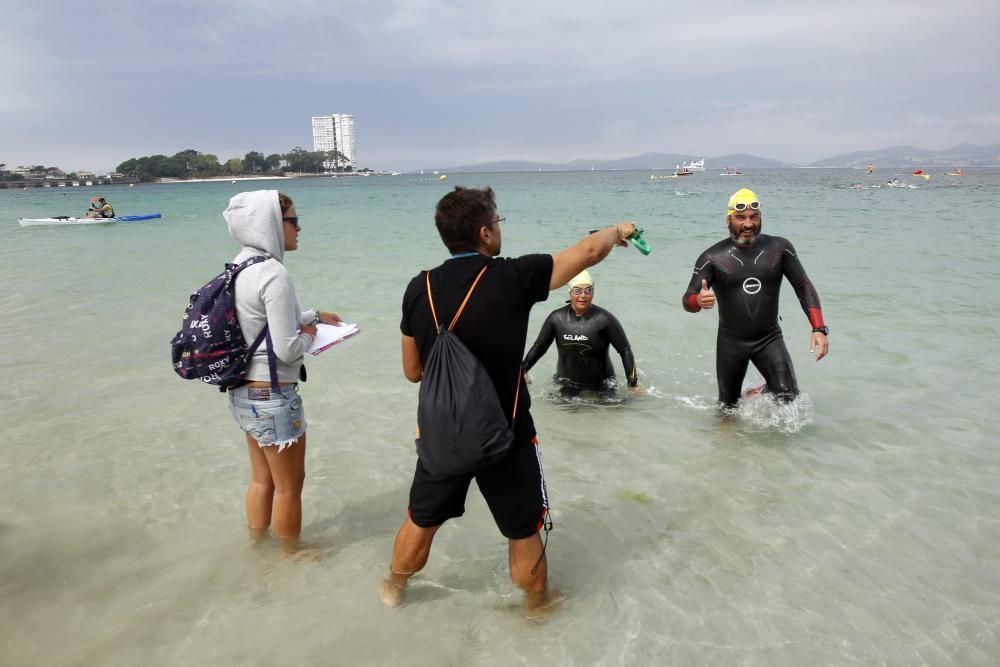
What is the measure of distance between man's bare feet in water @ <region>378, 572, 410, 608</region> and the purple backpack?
4.64 ft

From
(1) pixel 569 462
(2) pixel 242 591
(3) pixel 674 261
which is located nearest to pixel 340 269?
(3) pixel 674 261

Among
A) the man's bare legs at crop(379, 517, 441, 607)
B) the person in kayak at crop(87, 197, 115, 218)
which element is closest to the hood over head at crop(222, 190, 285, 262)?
the man's bare legs at crop(379, 517, 441, 607)

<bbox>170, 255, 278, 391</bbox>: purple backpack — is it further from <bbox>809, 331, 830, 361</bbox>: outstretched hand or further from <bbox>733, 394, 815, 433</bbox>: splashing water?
<bbox>733, 394, 815, 433</bbox>: splashing water

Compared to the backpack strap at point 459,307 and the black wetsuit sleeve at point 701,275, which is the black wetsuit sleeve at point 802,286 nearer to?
the black wetsuit sleeve at point 701,275

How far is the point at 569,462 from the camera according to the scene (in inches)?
214

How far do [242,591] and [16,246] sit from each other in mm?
24028

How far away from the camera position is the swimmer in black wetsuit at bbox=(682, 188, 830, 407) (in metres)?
5.51

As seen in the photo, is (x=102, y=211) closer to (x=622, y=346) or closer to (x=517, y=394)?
(x=622, y=346)

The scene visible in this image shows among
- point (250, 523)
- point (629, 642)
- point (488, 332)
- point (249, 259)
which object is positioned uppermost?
point (249, 259)

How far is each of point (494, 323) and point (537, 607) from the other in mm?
1735

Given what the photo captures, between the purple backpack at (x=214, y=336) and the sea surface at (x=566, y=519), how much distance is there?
141 cm

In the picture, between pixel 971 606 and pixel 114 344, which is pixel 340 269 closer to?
pixel 114 344

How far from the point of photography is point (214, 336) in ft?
10.1

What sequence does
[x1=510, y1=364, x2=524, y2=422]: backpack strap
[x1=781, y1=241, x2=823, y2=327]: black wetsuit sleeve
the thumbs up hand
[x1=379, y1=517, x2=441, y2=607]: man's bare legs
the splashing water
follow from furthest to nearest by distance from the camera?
1. the splashing water
2. [x1=781, y1=241, x2=823, y2=327]: black wetsuit sleeve
3. the thumbs up hand
4. [x1=379, y1=517, x2=441, y2=607]: man's bare legs
5. [x1=510, y1=364, x2=524, y2=422]: backpack strap
